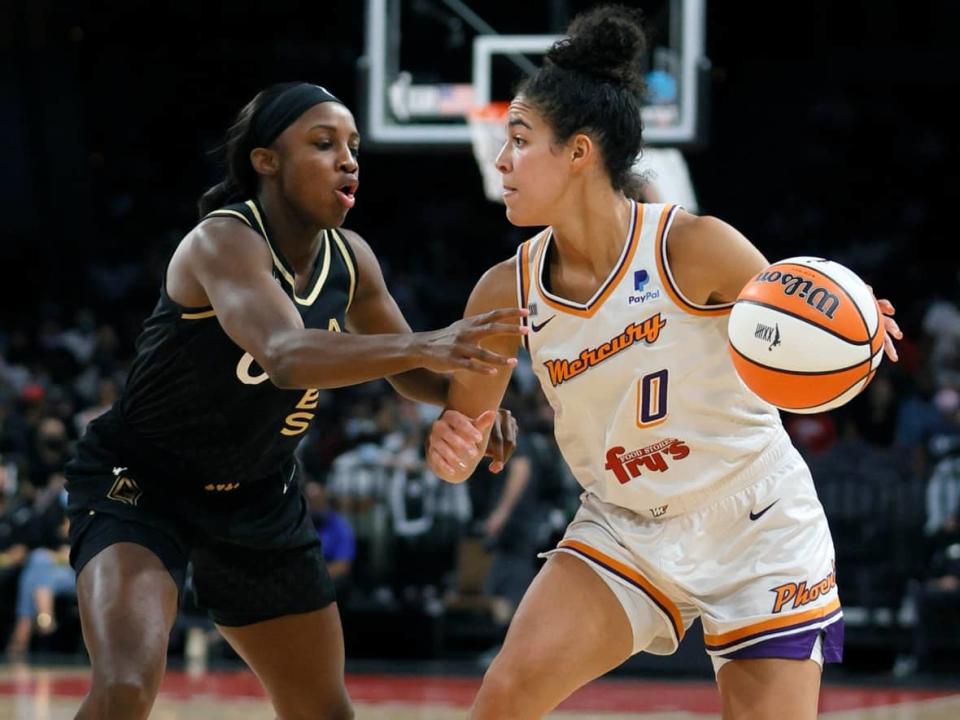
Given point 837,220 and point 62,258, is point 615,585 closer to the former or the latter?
point 837,220

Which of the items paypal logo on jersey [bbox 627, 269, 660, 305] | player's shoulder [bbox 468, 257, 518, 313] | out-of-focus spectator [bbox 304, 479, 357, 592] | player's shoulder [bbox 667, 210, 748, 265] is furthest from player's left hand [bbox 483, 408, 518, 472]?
out-of-focus spectator [bbox 304, 479, 357, 592]

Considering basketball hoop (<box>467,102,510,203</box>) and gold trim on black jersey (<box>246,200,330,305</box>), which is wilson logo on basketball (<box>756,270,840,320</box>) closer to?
gold trim on black jersey (<box>246,200,330,305</box>)

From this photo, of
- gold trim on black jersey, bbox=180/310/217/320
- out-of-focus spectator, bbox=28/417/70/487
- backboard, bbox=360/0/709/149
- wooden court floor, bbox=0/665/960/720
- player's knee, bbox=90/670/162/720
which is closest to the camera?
player's knee, bbox=90/670/162/720

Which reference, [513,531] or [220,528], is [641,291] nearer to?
[220,528]

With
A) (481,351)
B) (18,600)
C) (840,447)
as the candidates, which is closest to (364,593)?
(18,600)

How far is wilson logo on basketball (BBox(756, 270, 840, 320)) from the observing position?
367cm

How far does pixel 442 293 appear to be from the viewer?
16.0 metres

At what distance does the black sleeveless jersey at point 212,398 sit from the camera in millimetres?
4066

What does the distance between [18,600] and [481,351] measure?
8423 millimetres

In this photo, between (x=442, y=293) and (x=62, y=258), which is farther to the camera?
(x=62, y=258)

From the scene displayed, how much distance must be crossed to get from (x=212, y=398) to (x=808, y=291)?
5.25 feet

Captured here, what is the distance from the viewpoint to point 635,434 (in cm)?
381

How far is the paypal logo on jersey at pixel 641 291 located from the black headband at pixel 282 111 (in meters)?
1.00

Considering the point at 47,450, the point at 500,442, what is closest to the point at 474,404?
the point at 500,442
